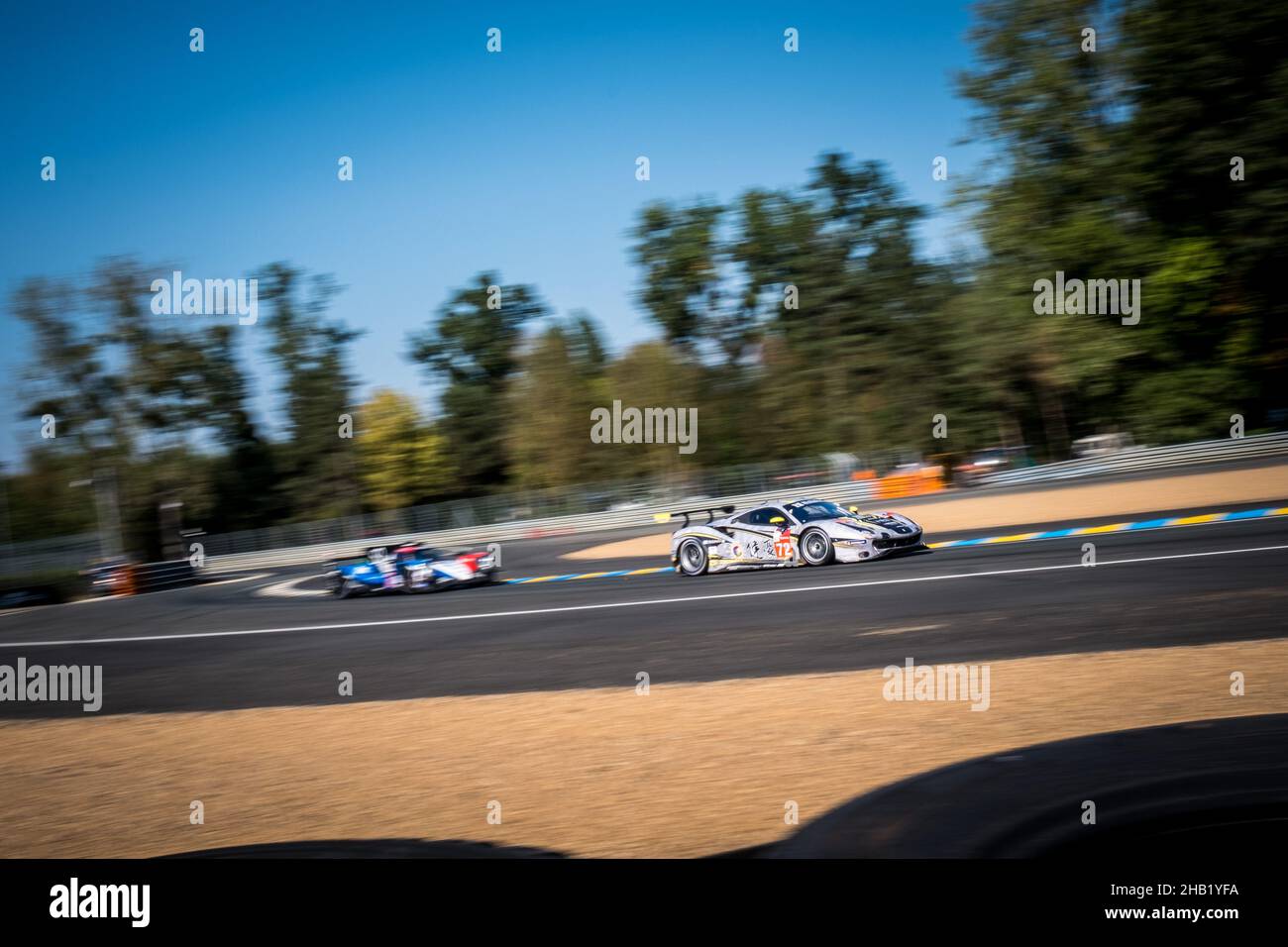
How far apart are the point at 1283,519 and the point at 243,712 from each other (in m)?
14.3

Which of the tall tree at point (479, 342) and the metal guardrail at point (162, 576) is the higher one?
the tall tree at point (479, 342)

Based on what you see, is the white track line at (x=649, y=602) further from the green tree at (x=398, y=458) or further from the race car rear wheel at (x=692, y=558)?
the green tree at (x=398, y=458)

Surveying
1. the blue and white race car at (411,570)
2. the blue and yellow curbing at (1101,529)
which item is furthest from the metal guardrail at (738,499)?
the blue and white race car at (411,570)

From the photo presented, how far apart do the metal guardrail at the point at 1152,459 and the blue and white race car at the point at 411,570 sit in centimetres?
2283

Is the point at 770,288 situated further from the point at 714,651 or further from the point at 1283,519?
the point at 714,651

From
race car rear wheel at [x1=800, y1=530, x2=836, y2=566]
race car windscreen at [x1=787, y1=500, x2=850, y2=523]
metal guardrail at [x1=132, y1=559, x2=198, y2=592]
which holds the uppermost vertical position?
race car windscreen at [x1=787, y1=500, x2=850, y2=523]

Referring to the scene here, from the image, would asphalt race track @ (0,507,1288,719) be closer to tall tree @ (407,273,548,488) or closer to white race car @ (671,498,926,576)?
white race car @ (671,498,926,576)

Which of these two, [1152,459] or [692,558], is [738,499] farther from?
[692,558]

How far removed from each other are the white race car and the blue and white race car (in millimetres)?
4073

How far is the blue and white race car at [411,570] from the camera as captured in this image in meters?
18.8

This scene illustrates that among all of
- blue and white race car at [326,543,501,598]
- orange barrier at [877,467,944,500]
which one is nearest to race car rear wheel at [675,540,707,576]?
blue and white race car at [326,543,501,598]

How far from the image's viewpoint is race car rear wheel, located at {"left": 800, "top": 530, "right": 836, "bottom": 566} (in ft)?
51.2

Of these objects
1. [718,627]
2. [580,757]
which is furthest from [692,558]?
[580,757]

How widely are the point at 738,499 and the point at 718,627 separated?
26481 mm
